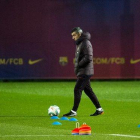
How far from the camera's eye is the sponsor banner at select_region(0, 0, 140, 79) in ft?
87.7

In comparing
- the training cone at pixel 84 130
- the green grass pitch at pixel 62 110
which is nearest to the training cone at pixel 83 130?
the training cone at pixel 84 130

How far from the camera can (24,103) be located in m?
18.5

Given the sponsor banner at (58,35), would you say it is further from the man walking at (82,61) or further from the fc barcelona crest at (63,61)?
the man walking at (82,61)

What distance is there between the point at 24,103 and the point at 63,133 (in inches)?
272

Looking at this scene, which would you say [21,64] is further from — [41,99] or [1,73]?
[41,99]

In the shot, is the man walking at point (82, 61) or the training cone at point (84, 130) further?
the man walking at point (82, 61)

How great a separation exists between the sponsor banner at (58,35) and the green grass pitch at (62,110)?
0.73m

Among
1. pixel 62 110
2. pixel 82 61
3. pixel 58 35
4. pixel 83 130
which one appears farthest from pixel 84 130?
pixel 58 35

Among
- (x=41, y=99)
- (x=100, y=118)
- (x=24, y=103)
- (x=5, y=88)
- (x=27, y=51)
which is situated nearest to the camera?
(x=100, y=118)

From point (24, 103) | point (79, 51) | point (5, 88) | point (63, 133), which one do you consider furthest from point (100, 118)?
point (5, 88)

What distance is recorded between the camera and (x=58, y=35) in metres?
27.0

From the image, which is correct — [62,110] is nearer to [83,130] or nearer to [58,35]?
[83,130]

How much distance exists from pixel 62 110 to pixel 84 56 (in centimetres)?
218

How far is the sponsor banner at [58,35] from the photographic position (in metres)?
26.7
